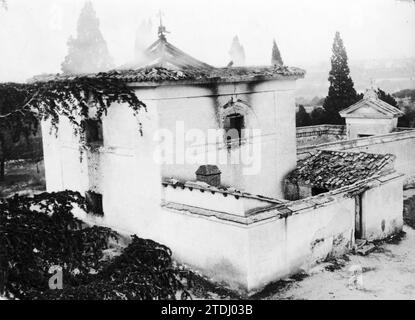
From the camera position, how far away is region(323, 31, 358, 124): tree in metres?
30.4

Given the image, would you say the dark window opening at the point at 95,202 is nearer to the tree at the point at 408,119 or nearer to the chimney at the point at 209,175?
the chimney at the point at 209,175

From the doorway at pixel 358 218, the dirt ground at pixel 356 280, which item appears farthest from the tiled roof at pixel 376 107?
the doorway at pixel 358 218

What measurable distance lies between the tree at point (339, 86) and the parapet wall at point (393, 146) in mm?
6997

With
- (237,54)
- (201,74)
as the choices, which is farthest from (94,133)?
(237,54)

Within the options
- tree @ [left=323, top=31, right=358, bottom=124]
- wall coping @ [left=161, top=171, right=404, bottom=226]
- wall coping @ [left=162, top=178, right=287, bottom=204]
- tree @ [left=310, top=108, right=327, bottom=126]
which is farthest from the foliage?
tree @ [left=310, top=108, right=327, bottom=126]

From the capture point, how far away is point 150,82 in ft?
43.5

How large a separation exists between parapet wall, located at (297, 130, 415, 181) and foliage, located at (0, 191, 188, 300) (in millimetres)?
16764

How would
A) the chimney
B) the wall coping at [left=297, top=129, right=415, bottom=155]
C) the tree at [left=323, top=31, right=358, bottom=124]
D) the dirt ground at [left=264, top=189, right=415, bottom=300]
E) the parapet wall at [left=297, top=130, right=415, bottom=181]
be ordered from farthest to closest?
the tree at [left=323, top=31, right=358, bottom=124], the parapet wall at [left=297, top=130, right=415, bottom=181], the wall coping at [left=297, top=129, right=415, bottom=155], the chimney, the dirt ground at [left=264, top=189, right=415, bottom=300]

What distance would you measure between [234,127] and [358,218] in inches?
195

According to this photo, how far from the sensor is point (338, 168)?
17172 millimetres

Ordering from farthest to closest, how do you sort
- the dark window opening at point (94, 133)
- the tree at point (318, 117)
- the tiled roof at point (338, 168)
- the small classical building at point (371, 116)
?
the tree at point (318, 117)
the small classical building at point (371, 116)
the tiled roof at point (338, 168)
the dark window opening at point (94, 133)

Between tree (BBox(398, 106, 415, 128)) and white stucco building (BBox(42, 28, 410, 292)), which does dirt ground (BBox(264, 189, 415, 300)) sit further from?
tree (BBox(398, 106, 415, 128))

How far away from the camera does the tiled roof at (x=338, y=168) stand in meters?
16.2

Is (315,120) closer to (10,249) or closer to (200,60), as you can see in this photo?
(200,60)
